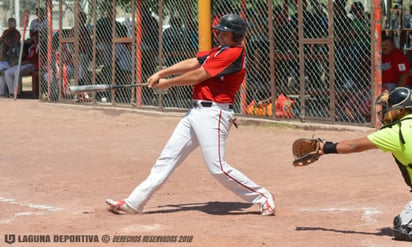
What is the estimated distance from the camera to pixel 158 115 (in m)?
15.8

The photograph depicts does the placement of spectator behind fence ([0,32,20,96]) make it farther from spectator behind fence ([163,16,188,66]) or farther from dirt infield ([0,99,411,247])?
spectator behind fence ([163,16,188,66])

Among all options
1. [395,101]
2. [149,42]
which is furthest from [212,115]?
[149,42]

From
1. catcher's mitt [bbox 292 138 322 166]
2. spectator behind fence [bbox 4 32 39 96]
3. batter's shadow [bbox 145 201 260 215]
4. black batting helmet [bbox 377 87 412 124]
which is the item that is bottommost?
spectator behind fence [bbox 4 32 39 96]

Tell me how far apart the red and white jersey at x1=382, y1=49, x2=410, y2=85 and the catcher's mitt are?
25.2ft

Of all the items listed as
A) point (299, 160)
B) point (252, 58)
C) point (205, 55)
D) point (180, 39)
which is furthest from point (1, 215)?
point (180, 39)

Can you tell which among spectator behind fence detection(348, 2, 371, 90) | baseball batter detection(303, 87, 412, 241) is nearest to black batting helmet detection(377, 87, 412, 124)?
baseball batter detection(303, 87, 412, 241)

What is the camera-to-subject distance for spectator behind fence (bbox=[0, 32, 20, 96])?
2078cm

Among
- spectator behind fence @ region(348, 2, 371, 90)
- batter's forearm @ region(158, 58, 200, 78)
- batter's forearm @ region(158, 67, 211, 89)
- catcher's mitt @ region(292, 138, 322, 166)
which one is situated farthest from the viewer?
spectator behind fence @ region(348, 2, 371, 90)

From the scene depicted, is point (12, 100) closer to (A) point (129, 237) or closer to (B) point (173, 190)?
(B) point (173, 190)

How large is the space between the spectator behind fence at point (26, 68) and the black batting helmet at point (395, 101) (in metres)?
14.5

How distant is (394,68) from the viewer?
14367 millimetres

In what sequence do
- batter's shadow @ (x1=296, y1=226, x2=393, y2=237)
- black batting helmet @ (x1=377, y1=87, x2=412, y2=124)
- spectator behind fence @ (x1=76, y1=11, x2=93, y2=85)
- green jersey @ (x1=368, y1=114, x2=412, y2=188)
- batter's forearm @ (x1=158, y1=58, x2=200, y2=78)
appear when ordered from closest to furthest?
green jersey @ (x1=368, y1=114, x2=412, y2=188)
black batting helmet @ (x1=377, y1=87, x2=412, y2=124)
batter's shadow @ (x1=296, y1=226, x2=393, y2=237)
batter's forearm @ (x1=158, y1=58, x2=200, y2=78)
spectator behind fence @ (x1=76, y1=11, x2=93, y2=85)

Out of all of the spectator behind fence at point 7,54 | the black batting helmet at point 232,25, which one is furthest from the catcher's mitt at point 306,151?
the spectator behind fence at point 7,54

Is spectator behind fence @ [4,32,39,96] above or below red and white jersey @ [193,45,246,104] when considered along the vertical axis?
below
